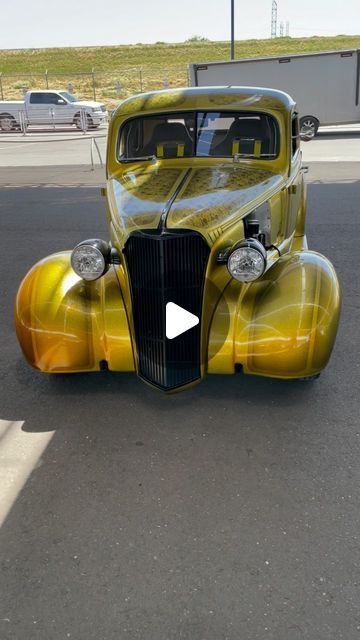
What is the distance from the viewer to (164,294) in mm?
3438

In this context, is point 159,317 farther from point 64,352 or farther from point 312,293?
point 312,293

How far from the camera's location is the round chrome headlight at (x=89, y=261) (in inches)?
143

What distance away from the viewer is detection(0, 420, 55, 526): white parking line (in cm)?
299

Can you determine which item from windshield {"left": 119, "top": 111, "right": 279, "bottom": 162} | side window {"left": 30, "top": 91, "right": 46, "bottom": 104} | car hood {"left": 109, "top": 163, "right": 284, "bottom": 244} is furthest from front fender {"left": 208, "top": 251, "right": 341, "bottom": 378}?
side window {"left": 30, "top": 91, "right": 46, "bottom": 104}

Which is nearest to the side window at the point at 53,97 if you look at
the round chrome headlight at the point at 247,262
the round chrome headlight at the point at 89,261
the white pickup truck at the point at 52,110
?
the white pickup truck at the point at 52,110

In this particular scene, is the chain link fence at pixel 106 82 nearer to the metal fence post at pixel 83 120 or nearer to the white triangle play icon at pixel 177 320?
the metal fence post at pixel 83 120

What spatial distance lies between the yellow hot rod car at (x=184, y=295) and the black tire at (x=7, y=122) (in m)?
25.7

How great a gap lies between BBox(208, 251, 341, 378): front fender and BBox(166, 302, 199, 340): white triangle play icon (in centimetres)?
18

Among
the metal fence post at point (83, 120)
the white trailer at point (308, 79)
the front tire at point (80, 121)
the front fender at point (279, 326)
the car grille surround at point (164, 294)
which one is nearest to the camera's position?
the car grille surround at point (164, 294)

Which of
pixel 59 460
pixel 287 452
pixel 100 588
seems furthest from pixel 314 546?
pixel 59 460

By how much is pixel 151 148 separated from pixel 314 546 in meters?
3.64

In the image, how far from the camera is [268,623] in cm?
221

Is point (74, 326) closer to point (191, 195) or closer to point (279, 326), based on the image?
point (191, 195)

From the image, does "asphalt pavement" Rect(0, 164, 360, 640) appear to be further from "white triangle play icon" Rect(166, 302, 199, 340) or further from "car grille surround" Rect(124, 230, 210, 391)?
"white triangle play icon" Rect(166, 302, 199, 340)
